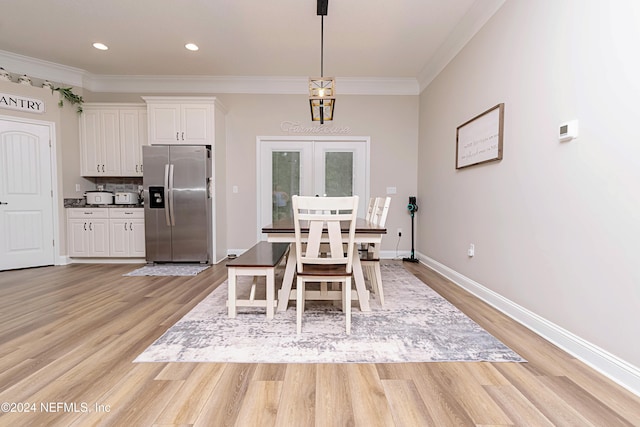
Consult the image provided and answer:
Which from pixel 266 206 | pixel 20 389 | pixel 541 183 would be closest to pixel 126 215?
pixel 266 206

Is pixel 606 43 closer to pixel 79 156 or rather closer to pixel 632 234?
pixel 632 234

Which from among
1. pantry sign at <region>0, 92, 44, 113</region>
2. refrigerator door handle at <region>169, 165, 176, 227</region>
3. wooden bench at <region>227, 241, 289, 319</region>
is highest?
pantry sign at <region>0, 92, 44, 113</region>

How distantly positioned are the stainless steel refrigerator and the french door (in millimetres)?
958

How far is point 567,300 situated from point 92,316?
3517 mm

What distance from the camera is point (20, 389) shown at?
1.42 m

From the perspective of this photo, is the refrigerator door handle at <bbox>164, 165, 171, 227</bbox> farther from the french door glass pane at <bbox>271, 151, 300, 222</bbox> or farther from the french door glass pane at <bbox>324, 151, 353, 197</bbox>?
the french door glass pane at <bbox>324, 151, 353, 197</bbox>

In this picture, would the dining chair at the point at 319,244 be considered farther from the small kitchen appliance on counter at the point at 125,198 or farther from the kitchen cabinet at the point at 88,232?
the kitchen cabinet at the point at 88,232

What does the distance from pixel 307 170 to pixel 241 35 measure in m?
2.12

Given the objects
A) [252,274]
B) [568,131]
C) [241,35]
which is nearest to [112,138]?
[241,35]

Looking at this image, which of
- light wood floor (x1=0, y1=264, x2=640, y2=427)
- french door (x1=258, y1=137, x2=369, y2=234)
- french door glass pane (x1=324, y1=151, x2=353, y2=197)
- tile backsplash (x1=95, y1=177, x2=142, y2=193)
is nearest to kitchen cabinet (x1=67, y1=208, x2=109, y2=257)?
tile backsplash (x1=95, y1=177, x2=142, y2=193)

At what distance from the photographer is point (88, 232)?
14.0 ft

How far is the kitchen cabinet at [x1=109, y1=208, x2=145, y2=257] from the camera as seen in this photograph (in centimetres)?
427

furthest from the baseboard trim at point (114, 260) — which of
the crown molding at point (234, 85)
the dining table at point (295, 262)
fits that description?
the dining table at point (295, 262)

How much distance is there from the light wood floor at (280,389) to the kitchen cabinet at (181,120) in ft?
9.43
